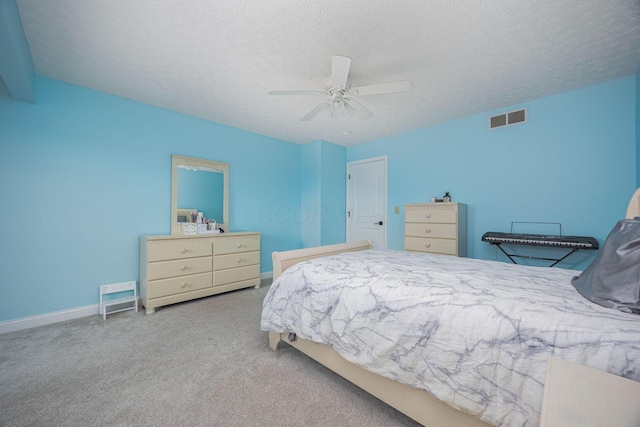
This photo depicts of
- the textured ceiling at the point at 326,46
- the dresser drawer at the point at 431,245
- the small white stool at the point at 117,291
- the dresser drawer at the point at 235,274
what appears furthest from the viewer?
the dresser drawer at the point at 235,274

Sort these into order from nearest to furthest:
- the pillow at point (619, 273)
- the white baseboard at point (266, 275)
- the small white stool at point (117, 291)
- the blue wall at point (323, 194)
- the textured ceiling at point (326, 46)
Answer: the pillow at point (619, 273)
the textured ceiling at point (326, 46)
the small white stool at point (117, 291)
the white baseboard at point (266, 275)
the blue wall at point (323, 194)

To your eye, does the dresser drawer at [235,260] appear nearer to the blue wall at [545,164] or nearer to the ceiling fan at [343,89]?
the ceiling fan at [343,89]

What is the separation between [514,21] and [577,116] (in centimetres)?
173

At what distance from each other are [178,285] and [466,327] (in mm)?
3008

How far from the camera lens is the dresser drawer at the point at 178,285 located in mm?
2741

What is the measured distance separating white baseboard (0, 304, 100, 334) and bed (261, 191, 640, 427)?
2338mm

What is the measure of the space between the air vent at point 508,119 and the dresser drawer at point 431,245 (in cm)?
162

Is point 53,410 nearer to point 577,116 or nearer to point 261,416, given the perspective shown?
point 261,416

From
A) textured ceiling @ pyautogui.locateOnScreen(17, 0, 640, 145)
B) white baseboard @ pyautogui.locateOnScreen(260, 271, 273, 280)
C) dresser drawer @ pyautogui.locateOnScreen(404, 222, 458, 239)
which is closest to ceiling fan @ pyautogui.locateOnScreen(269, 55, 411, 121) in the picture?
textured ceiling @ pyautogui.locateOnScreen(17, 0, 640, 145)

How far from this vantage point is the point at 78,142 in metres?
2.62

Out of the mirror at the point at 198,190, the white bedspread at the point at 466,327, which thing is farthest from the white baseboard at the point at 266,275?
the white bedspread at the point at 466,327

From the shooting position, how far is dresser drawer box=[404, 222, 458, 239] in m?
3.11

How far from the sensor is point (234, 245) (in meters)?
3.42

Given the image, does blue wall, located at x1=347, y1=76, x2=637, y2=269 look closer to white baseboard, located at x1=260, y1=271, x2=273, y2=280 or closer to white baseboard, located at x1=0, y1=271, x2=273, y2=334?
white baseboard, located at x1=260, y1=271, x2=273, y2=280
